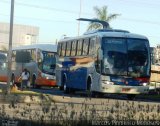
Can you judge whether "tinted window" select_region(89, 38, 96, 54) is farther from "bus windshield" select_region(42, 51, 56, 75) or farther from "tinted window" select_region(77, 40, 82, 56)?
"bus windshield" select_region(42, 51, 56, 75)

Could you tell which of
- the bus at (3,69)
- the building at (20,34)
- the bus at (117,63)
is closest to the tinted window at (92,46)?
the bus at (117,63)

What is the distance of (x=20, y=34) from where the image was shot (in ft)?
559

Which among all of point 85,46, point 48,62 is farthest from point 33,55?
point 85,46

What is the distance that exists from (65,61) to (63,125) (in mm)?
23944

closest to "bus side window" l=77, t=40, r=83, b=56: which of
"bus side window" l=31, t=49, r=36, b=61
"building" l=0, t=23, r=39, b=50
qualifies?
"bus side window" l=31, t=49, r=36, b=61

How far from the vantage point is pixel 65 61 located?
35.9 metres

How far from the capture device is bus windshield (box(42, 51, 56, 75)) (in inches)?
1745

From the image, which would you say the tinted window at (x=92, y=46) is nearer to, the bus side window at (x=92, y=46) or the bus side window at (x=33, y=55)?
the bus side window at (x=92, y=46)

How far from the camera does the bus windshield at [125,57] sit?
1150 inches

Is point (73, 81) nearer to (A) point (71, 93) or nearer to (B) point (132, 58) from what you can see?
(A) point (71, 93)

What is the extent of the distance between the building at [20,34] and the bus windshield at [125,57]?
431 ft

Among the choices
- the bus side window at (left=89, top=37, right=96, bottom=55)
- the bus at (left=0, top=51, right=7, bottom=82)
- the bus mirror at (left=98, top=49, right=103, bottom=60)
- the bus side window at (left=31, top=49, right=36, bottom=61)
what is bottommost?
the bus at (left=0, top=51, right=7, bottom=82)

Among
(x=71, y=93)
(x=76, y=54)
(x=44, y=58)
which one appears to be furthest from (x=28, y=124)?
(x=44, y=58)

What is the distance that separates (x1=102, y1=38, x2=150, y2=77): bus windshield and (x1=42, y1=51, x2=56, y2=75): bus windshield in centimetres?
1514
